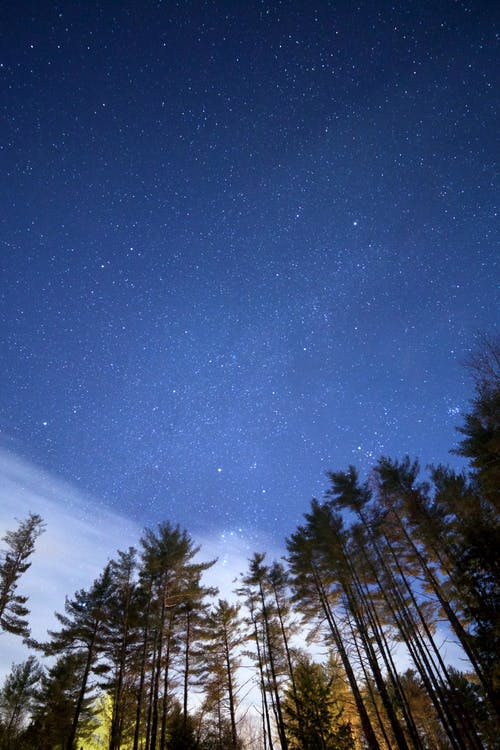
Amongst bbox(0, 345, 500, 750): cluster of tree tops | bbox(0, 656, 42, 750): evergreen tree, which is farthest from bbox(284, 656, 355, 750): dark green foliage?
bbox(0, 656, 42, 750): evergreen tree

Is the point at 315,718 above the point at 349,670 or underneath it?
underneath

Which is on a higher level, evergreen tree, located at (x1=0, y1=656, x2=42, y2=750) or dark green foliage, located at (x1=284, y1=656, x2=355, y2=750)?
evergreen tree, located at (x1=0, y1=656, x2=42, y2=750)

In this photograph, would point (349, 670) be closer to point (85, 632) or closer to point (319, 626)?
point (319, 626)

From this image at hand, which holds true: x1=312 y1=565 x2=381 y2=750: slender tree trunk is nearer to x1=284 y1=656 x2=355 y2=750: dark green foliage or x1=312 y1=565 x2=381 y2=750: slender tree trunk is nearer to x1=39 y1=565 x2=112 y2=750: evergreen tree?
x1=284 y1=656 x2=355 y2=750: dark green foliage

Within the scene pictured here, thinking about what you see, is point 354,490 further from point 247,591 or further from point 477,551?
point 247,591

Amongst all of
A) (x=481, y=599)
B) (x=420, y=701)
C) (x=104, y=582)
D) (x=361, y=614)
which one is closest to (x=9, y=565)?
(x=104, y=582)

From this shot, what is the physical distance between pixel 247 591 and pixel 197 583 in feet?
11.1

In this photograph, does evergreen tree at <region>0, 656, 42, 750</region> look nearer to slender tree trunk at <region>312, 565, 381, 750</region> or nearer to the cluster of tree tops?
the cluster of tree tops

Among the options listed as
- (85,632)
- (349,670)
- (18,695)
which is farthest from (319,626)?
(18,695)

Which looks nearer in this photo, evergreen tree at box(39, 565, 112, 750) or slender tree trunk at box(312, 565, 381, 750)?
slender tree trunk at box(312, 565, 381, 750)

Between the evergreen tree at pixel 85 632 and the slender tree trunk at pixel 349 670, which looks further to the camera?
the evergreen tree at pixel 85 632

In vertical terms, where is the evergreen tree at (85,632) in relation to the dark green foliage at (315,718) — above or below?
above

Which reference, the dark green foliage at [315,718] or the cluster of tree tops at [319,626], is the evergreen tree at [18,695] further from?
the dark green foliage at [315,718]

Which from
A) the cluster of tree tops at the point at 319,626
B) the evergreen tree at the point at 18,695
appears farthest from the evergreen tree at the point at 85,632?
the evergreen tree at the point at 18,695
